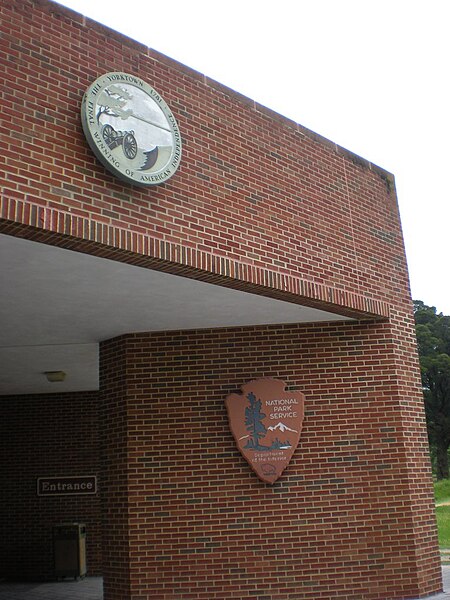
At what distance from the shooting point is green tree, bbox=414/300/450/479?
4250 centimetres

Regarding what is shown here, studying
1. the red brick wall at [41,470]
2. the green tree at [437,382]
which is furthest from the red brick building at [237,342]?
the green tree at [437,382]

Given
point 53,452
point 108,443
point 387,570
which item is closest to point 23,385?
point 53,452

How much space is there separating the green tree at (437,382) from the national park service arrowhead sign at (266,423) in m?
→ 35.8

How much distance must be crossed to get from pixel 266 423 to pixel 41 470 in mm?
7089

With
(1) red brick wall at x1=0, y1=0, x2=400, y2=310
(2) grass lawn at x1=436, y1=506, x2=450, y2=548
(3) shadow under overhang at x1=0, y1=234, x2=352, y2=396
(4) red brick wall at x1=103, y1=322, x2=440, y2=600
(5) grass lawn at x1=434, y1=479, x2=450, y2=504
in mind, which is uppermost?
(1) red brick wall at x1=0, y1=0, x2=400, y2=310

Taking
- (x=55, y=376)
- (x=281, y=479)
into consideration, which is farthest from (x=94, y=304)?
(x=55, y=376)

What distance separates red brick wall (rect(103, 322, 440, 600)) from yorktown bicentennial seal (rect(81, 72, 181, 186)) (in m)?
2.89

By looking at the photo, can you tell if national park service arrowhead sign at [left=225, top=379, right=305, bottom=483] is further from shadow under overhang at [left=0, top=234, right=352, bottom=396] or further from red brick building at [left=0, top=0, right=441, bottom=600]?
shadow under overhang at [left=0, top=234, right=352, bottom=396]

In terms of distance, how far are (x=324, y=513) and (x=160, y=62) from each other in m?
5.22

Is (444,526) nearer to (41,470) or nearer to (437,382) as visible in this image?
(41,470)

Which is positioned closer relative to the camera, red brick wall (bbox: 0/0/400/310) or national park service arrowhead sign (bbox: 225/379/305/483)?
red brick wall (bbox: 0/0/400/310)

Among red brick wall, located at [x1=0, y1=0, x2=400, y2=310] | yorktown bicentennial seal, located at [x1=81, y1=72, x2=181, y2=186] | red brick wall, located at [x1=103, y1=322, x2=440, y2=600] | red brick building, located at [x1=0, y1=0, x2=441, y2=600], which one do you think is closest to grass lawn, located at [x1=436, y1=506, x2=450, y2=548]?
red brick wall, located at [x1=103, y1=322, x2=440, y2=600]

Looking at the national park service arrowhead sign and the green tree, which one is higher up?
the green tree

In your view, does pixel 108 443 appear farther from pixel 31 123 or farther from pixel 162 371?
pixel 31 123
